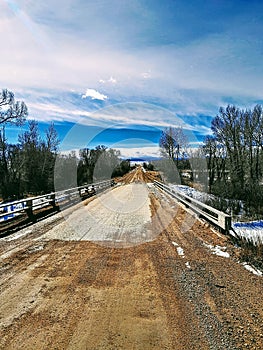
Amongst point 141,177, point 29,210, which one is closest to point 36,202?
point 29,210

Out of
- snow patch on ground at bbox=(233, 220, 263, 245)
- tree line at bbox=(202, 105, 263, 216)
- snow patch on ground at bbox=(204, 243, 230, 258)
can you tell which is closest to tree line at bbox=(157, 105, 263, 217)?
tree line at bbox=(202, 105, 263, 216)

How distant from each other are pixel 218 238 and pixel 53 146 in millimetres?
38491

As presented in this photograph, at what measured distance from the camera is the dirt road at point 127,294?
10.3 ft

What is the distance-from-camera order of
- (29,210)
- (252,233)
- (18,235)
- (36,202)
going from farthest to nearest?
(36,202) → (29,210) → (252,233) → (18,235)

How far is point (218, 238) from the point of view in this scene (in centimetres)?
752

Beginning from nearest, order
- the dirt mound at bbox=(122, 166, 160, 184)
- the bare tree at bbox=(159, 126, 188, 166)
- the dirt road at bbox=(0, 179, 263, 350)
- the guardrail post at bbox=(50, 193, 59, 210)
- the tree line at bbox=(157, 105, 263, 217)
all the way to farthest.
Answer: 1. the dirt road at bbox=(0, 179, 263, 350)
2. the guardrail post at bbox=(50, 193, 59, 210)
3. the tree line at bbox=(157, 105, 263, 217)
4. the dirt mound at bbox=(122, 166, 160, 184)
5. the bare tree at bbox=(159, 126, 188, 166)

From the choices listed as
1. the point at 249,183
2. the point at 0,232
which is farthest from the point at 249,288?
the point at 249,183

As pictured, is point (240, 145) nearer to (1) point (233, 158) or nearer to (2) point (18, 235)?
(1) point (233, 158)

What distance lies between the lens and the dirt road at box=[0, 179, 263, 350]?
3139 mm

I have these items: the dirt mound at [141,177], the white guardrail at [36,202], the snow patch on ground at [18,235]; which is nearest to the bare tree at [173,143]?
the dirt mound at [141,177]

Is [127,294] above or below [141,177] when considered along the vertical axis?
below

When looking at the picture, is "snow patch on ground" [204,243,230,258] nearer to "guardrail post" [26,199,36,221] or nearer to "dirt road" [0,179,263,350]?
"dirt road" [0,179,263,350]

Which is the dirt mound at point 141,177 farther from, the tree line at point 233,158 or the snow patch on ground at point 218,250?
the snow patch on ground at point 218,250

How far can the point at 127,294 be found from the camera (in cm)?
421
